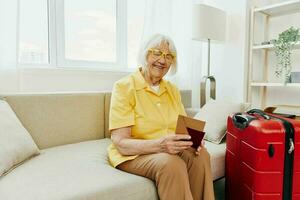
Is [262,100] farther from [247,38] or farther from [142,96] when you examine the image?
[142,96]

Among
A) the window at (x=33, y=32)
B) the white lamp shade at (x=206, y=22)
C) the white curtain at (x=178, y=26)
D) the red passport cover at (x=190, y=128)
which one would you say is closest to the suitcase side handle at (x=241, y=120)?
the red passport cover at (x=190, y=128)

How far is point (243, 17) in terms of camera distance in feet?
8.22

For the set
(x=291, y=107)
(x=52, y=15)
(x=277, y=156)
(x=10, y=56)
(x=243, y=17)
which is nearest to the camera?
(x=277, y=156)

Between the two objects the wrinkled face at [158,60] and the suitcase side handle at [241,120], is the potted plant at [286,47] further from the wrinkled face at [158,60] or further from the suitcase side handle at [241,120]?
the wrinkled face at [158,60]

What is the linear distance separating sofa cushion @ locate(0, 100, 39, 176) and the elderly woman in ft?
1.37

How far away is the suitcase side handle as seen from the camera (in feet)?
4.52

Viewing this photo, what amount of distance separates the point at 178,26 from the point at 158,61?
1.32m

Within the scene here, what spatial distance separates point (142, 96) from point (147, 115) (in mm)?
111

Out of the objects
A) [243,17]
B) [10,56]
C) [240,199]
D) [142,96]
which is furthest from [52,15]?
[240,199]

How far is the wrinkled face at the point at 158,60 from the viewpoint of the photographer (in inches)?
57.8

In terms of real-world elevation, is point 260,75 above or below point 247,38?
below

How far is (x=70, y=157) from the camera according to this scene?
1373mm

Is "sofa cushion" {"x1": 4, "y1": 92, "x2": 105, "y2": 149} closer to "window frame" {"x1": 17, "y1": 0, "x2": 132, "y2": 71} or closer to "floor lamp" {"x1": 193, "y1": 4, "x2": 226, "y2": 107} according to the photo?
"window frame" {"x1": 17, "y1": 0, "x2": 132, "y2": 71}

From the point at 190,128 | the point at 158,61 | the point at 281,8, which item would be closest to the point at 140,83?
the point at 158,61
